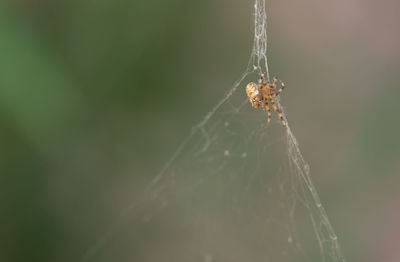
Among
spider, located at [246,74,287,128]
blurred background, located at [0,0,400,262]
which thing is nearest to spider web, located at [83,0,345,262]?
blurred background, located at [0,0,400,262]

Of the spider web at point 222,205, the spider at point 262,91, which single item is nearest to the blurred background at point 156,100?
the spider web at point 222,205

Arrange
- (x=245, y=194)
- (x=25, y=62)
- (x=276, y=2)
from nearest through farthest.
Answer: (x=25, y=62) → (x=245, y=194) → (x=276, y=2)

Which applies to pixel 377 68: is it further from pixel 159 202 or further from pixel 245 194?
pixel 159 202

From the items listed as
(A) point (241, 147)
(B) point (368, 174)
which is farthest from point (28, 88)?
(B) point (368, 174)

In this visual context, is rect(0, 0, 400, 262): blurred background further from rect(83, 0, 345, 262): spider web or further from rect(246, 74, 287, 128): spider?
rect(246, 74, 287, 128): spider

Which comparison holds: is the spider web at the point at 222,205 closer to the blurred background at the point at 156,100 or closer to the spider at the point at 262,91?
the blurred background at the point at 156,100

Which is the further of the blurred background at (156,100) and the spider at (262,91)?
the blurred background at (156,100)

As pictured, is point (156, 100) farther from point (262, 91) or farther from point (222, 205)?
point (262, 91)

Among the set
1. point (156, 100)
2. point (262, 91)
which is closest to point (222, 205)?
point (156, 100)
